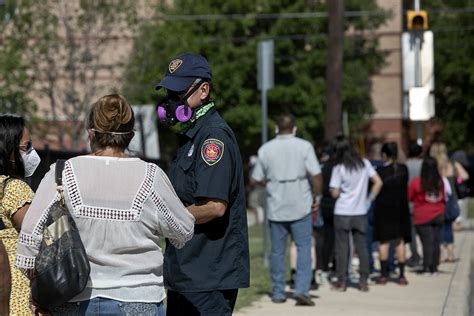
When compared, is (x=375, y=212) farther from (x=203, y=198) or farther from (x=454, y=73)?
(x=454, y=73)

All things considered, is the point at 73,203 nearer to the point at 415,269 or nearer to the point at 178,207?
the point at 178,207

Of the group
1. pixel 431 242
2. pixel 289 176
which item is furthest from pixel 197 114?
pixel 431 242

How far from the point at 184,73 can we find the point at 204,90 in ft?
0.45

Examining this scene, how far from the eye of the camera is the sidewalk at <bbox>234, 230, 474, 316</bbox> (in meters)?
10.9

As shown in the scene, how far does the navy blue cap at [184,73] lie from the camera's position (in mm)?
5473

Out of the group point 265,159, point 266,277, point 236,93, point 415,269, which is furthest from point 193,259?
point 236,93

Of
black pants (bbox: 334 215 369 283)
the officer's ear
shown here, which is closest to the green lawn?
black pants (bbox: 334 215 369 283)

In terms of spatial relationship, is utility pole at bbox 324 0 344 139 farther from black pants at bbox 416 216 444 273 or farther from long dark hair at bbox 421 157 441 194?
black pants at bbox 416 216 444 273

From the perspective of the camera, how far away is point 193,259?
543cm

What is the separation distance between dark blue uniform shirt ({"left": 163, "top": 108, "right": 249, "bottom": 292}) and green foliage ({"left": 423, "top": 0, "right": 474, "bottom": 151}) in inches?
1638

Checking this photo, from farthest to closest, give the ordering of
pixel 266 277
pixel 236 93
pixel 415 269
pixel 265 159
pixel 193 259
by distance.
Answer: pixel 236 93 → pixel 415 269 → pixel 266 277 → pixel 265 159 → pixel 193 259

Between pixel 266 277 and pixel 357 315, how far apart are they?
3.49 metres

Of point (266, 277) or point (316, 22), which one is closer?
point (266, 277)

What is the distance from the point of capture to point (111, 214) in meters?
4.65
